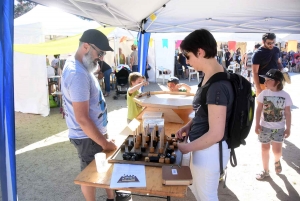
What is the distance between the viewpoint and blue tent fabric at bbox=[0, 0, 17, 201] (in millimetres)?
1428

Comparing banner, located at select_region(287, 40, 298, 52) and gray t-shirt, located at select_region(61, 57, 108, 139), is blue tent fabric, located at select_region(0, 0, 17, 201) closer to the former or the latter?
gray t-shirt, located at select_region(61, 57, 108, 139)

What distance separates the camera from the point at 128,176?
1.47 m

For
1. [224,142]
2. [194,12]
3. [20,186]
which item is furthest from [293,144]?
[20,186]

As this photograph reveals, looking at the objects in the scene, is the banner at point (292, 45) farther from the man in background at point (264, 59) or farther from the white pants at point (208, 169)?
the white pants at point (208, 169)

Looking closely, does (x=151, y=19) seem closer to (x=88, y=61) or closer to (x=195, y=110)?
(x=88, y=61)

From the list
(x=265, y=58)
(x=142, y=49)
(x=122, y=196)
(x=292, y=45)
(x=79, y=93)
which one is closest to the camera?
(x=79, y=93)

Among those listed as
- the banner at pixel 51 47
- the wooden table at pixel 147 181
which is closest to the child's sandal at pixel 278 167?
the wooden table at pixel 147 181

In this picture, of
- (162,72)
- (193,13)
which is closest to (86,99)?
(193,13)

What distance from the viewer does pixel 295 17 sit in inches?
172

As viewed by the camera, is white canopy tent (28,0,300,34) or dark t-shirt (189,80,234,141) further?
white canopy tent (28,0,300,34)

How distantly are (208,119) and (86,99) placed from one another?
0.85m

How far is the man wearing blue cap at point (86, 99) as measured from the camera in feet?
5.59

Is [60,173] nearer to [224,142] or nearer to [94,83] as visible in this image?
[94,83]

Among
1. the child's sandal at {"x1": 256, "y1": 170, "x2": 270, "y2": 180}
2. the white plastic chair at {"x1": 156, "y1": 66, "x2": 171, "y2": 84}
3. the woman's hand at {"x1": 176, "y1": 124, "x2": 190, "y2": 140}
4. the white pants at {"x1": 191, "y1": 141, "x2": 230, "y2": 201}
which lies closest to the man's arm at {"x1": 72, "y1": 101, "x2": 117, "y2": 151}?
the woman's hand at {"x1": 176, "y1": 124, "x2": 190, "y2": 140}
